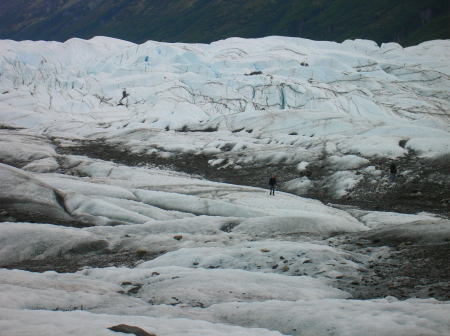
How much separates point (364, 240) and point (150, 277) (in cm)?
949

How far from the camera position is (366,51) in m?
152

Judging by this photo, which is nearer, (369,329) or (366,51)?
→ (369,329)

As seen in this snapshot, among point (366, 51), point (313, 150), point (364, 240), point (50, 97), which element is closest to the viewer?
point (364, 240)

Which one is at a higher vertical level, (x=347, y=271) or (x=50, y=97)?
(x=50, y=97)

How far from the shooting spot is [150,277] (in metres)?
14.1

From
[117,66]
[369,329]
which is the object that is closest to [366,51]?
[117,66]

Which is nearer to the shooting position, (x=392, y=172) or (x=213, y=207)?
(x=213, y=207)

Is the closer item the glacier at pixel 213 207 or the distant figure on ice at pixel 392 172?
the glacier at pixel 213 207

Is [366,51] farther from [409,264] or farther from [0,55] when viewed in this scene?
[409,264]

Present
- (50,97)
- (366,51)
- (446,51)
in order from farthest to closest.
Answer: (366,51)
(446,51)
(50,97)

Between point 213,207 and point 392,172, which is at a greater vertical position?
point 392,172

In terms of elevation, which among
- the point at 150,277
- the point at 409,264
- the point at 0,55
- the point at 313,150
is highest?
the point at 0,55

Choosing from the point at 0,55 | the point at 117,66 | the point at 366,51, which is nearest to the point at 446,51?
the point at 366,51

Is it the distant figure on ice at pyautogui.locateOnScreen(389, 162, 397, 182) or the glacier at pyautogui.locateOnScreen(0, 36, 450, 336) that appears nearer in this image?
the glacier at pyautogui.locateOnScreen(0, 36, 450, 336)
